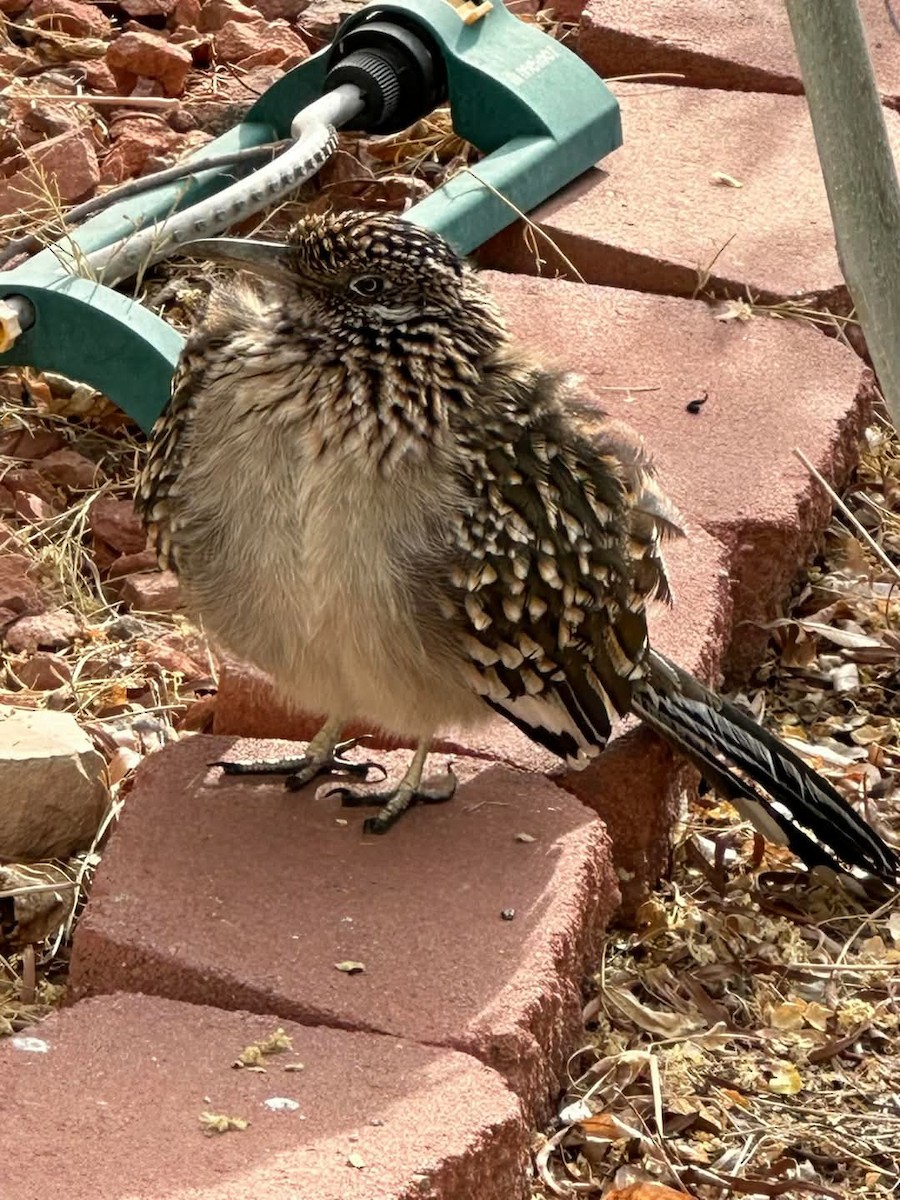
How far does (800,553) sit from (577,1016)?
150 centimetres

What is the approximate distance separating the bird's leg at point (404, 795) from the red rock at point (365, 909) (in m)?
0.02

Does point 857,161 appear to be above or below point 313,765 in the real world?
above

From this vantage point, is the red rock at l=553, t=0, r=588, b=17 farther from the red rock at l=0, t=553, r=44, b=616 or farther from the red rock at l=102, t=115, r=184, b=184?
the red rock at l=0, t=553, r=44, b=616

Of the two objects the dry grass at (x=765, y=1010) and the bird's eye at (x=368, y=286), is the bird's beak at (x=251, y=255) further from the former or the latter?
the dry grass at (x=765, y=1010)

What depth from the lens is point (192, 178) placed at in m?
5.02

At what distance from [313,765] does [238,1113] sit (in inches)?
34.7

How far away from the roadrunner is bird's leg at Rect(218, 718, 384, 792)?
4.1 inches

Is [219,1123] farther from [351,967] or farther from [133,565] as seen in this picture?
[133,565]

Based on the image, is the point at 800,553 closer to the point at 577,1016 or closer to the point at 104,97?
the point at 577,1016

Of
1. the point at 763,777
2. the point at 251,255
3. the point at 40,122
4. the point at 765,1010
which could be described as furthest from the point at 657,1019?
the point at 40,122

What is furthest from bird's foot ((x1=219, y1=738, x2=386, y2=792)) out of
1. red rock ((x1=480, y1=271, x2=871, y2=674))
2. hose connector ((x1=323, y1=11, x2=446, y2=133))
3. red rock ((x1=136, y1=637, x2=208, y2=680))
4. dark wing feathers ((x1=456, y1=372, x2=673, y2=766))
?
hose connector ((x1=323, y1=11, x2=446, y2=133))

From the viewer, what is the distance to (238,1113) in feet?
9.13

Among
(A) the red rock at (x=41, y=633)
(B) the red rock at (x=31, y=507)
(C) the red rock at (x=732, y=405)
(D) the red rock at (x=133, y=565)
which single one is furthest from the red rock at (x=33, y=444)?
(C) the red rock at (x=732, y=405)

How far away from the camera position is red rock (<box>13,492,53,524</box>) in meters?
4.65
